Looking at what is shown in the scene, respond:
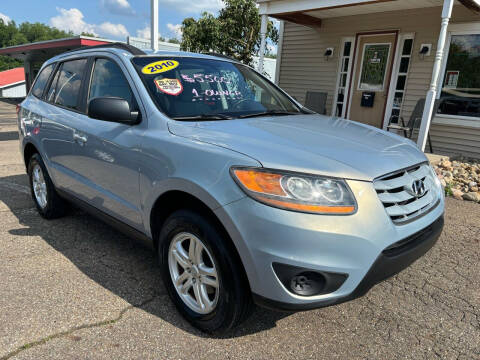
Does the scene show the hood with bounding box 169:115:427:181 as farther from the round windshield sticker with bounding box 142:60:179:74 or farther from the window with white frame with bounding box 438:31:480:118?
the window with white frame with bounding box 438:31:480:118

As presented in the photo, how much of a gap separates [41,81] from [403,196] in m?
4.04

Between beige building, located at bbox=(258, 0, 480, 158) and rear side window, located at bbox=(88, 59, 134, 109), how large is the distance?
5.78 m

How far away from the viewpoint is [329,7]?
7.81 metres

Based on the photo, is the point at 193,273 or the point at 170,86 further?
the point at 170,86

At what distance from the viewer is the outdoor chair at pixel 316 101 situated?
32.0ft

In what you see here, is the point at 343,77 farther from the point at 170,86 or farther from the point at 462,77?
the point at 170,86

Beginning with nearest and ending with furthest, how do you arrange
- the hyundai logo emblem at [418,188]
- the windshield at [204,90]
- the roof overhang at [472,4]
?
the hyundai logo emblem at [418,188]
the windshield at [204,90]
the roof overhang at [472,4]

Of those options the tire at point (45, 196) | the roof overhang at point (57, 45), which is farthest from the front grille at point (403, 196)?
the roof overhang at point (57, 45)

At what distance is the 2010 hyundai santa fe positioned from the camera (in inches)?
73.9

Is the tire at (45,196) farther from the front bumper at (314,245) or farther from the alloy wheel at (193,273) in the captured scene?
the front bumper at (314,245)

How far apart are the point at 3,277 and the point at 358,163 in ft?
9.03

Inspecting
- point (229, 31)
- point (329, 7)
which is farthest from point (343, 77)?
point (229, 31)

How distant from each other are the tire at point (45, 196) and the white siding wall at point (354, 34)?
7.62 m

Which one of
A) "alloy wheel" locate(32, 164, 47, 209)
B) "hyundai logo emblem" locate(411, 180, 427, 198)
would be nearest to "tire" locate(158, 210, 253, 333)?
"hyundai logo emblem" locate(411, 180, 427, 198)
